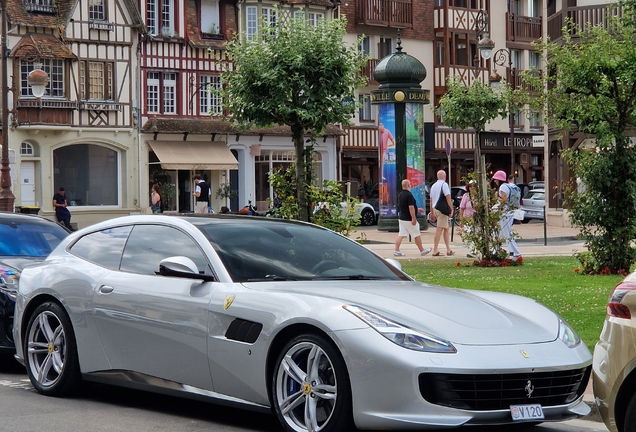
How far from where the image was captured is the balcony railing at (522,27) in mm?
63875

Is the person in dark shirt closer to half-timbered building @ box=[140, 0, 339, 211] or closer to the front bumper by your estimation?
half-timbered building @ box=[140, 0, 339, 211]

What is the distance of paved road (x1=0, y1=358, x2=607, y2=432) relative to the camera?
7.39 meters

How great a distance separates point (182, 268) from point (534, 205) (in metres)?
41.6

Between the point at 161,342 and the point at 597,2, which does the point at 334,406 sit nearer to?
the point at 161,342

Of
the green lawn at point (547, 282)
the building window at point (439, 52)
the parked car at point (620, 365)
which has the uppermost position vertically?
the building window at point (439, 52)

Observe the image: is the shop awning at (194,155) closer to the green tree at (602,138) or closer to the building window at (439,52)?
the building window at (439,52)

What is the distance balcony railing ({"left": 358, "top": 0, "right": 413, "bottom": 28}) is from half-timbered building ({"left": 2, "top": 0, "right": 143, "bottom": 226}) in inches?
→ 519

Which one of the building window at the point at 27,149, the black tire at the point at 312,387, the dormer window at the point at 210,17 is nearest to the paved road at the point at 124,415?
the black tire at the point at 312,387

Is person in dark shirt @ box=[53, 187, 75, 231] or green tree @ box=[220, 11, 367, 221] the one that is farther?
person in dark shirt @ box=[53, 187, 75, 231]

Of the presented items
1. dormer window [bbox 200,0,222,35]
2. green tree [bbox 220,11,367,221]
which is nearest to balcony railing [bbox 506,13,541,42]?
dormer window [bbox 200,0,222,35]

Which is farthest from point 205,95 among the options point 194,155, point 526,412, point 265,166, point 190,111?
point 526,412

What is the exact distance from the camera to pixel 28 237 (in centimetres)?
1180

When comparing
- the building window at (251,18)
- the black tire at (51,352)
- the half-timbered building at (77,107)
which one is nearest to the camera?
the black tire at (51,352)

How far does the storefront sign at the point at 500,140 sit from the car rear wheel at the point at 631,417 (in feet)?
186
